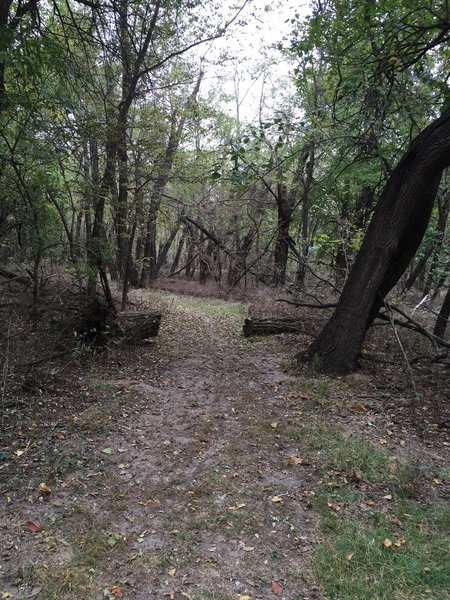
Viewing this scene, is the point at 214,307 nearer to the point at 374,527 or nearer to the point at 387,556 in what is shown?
the point at 374,527

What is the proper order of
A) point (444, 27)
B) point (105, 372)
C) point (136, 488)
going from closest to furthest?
point (136, 488), point (444, 27), point (105, 372)

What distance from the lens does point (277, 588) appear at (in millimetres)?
2822

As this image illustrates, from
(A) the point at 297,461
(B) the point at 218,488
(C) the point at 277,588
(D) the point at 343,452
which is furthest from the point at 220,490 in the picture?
(D) the point at 343,452

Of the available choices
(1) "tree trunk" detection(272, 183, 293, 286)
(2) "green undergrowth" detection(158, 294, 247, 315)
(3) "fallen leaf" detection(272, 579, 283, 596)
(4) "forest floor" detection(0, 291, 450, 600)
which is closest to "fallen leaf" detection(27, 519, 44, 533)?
(4) "forest floor" detection(0, 291, 450, 600)

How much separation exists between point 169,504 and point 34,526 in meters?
1.10

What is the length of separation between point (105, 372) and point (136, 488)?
127 inches

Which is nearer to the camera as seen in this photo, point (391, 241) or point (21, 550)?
point (21, 550)

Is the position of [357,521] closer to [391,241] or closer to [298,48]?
[391,241]

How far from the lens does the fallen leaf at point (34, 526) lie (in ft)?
10.7

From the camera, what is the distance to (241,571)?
2975mm

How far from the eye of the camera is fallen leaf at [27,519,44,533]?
3250 mm

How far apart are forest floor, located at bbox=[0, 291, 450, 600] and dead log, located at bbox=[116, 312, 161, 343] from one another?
154 cm

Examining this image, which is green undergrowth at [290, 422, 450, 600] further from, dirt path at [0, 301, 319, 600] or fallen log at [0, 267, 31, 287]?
fallen log at [0, 267, 31, 287]

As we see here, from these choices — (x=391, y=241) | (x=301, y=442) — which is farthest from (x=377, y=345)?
(x=301, y=442)
